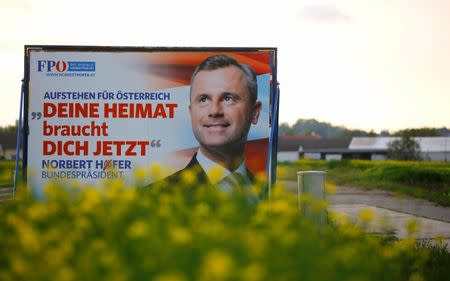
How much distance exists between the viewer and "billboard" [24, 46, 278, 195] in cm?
1052

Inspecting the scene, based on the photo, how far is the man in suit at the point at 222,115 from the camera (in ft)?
34.1

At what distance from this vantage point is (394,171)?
1373 inches

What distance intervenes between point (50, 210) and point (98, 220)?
40 cm

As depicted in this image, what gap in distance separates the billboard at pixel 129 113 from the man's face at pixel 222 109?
2cm

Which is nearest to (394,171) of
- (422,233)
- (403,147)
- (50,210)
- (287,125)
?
(422,233)

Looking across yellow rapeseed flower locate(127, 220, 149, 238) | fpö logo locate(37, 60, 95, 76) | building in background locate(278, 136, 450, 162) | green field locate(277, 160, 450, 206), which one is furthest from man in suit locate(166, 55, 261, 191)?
building in background locate(278, 136, 450, 162)

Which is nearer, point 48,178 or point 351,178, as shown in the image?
point 48,178

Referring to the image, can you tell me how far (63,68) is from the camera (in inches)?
418

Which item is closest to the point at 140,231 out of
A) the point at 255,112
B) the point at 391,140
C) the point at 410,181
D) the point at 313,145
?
the point at 255,112

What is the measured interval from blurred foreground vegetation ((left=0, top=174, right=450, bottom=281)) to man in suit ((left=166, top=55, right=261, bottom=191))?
382 cm

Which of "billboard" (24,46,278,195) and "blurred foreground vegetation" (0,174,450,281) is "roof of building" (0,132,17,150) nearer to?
"billboard" (24,46,278,195)

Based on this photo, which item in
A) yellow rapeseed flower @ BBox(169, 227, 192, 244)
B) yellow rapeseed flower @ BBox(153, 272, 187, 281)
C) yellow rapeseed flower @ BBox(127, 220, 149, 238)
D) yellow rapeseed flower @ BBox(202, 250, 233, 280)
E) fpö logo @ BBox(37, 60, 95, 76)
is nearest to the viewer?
yellow rapeseed flower @ BBox(202, 250, 233, 280)

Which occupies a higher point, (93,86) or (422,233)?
(93,86)

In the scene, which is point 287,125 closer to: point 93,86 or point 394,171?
point 394,171
